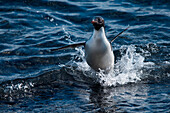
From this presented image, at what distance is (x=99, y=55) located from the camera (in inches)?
227

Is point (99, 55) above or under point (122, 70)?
above

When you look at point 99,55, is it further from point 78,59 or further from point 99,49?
point 78,59

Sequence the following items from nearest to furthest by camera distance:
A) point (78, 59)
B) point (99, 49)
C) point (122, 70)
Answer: point (99, 49) → point (122, 70) → point (78, 59)

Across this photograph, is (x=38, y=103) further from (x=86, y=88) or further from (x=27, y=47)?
(x=27, y=47)

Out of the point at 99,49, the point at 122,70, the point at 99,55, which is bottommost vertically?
the point at 122,70

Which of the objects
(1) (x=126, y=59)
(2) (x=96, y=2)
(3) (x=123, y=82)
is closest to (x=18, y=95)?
(3) (x=123, y=82)

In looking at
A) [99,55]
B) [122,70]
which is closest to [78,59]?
[122,70]

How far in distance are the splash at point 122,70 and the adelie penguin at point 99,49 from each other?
23cm

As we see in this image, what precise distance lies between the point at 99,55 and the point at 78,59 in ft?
5.17

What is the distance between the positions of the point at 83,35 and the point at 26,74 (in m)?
2.87

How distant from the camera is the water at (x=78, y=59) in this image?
5074 mm

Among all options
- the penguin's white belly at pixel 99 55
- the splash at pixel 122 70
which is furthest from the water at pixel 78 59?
the penguin's white belly at pixel 99 55

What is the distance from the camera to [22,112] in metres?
4.73

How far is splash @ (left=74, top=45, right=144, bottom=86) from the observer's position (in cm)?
601
